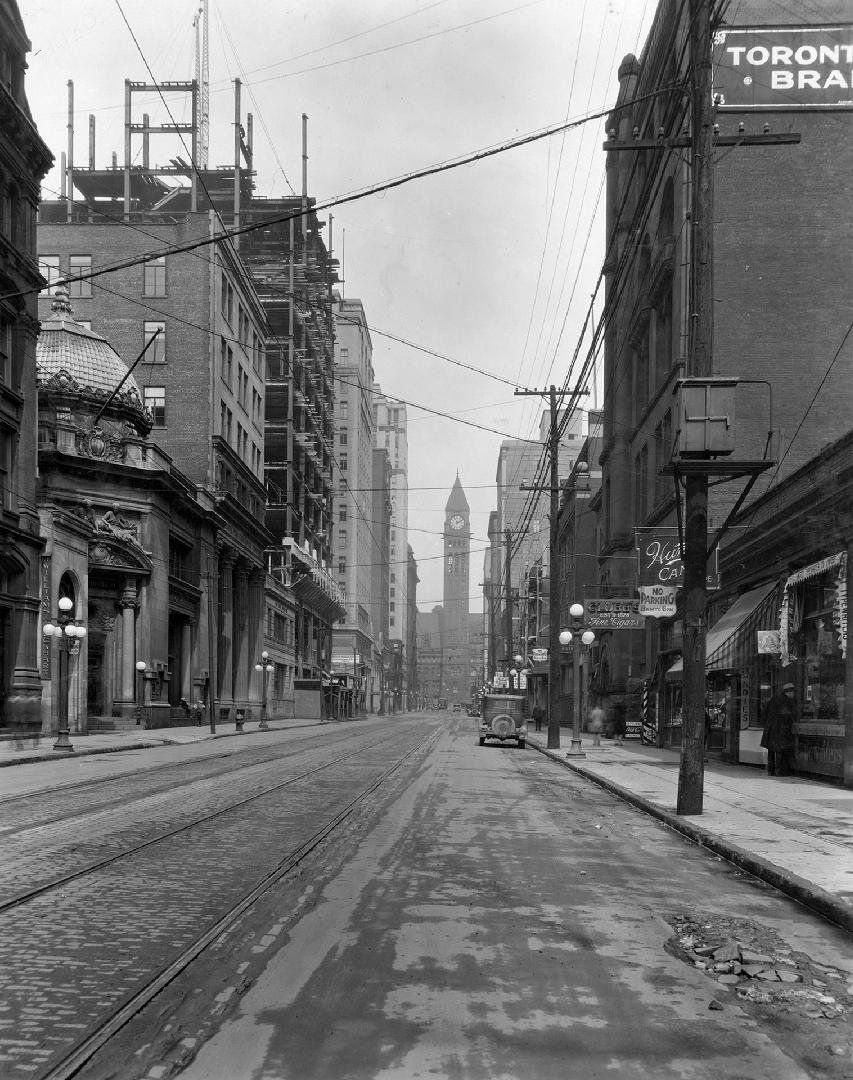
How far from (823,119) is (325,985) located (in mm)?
33091

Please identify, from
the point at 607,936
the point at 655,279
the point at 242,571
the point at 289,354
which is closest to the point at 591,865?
the point at 607,936

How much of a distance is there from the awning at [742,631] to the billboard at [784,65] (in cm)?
1666

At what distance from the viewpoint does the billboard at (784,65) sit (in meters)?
32.7

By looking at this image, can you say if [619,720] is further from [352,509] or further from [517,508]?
[352,509]

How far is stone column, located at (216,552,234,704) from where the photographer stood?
64.8 m

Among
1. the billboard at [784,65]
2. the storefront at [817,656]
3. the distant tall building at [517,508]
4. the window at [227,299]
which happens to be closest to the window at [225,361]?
the window at [227,299]

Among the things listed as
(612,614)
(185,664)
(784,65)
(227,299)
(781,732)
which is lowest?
(781,732)

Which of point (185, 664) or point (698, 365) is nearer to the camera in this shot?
point (698, 365)

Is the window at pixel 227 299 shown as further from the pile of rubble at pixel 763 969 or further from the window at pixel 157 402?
the pile of rubble at pixel 763 969

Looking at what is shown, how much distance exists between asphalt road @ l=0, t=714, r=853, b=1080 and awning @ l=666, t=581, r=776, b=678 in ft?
36.1

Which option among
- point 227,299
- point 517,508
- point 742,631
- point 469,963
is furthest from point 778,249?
point 517,508

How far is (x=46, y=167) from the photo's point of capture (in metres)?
37.3

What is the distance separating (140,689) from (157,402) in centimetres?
2023

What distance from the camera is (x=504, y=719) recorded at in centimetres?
3959
